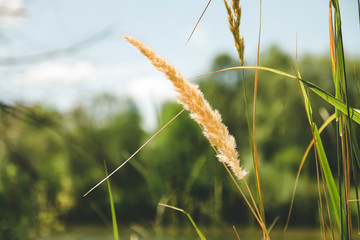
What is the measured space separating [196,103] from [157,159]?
12.6 m

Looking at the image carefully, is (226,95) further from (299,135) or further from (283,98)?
(283,98)

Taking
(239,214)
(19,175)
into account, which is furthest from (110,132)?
(19,175)

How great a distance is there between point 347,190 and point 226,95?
22076 millimetres

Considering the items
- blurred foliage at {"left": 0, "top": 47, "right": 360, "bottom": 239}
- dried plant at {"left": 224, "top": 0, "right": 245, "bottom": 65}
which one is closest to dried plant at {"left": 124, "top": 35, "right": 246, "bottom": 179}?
dried plant at {"left": 224, "top": 0, "right": 245, "bottom": 65}

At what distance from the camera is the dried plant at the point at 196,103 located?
722mm

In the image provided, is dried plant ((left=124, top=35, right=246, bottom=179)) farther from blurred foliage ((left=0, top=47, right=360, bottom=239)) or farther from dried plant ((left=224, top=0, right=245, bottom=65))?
blurred foliage ((left=0, top=47, right=360, bottom=239))

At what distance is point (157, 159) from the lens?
1322cm

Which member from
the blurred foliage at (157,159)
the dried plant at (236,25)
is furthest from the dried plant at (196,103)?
the blurred foliage at (157,159)

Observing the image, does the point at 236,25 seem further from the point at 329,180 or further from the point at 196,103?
the point at 329,180

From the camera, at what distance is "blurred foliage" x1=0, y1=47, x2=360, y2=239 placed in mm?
1635

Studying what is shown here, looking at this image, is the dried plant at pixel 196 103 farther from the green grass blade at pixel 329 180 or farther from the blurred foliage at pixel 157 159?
the blurred foliage at pixel 157 159

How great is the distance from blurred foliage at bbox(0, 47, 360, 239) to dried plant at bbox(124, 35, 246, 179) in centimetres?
31

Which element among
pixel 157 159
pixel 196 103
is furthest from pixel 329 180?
pixel 157 159

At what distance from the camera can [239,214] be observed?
1609cm
